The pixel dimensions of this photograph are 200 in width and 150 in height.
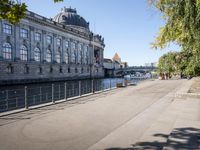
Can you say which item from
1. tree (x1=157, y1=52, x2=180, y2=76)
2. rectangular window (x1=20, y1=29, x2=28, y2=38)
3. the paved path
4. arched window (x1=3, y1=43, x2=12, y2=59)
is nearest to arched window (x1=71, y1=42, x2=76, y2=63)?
rectangular window (x1=20, y1=29, x2=28, y2=38)

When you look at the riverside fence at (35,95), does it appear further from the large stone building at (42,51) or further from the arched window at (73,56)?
the arched window at (73,56)

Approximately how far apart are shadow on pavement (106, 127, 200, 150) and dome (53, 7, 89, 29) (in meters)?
119

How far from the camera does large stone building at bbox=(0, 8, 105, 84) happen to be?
64.0 m

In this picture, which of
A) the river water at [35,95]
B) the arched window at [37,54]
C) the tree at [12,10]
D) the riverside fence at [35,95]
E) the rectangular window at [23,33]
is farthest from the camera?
the arched window at [37,54]

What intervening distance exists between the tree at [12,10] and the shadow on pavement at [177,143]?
181 inches

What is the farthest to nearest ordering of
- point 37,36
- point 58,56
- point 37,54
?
1. point 58,56
2. point 37,54
3. point 37,36

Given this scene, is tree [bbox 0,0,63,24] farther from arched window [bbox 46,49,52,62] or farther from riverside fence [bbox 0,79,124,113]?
arched window [bbox 46,49,52,62]

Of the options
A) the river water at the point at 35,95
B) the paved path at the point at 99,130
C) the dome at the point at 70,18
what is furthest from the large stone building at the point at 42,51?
the paved path at the point at 99,130

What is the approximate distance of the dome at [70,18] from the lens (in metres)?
127

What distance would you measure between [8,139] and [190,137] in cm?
553

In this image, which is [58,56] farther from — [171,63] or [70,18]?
[171,63]

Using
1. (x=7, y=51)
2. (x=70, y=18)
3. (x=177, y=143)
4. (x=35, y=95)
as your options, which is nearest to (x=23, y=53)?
(x=7, y=51)

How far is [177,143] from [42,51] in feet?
242

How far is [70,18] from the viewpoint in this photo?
417ft
